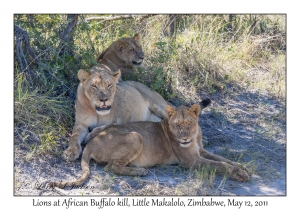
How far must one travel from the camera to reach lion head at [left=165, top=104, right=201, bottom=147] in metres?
6.72

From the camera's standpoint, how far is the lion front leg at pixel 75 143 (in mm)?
6746

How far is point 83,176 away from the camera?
613cm

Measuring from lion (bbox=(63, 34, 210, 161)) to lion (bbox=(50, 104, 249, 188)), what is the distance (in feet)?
1.04

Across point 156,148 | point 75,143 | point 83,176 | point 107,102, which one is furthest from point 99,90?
point 83,176

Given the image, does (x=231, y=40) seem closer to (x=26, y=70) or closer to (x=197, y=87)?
(x=197, y=87)

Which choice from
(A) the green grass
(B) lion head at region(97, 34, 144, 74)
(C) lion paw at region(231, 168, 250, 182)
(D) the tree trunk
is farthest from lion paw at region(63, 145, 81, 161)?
(B) lion head at region(97, 34, 144, 74)

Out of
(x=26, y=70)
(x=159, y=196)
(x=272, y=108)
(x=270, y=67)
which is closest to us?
(x=159, y=196)

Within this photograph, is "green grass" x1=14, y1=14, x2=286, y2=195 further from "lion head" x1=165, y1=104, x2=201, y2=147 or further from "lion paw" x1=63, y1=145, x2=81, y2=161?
"lion head" x1=165, y1=104, x2=201, y2=147

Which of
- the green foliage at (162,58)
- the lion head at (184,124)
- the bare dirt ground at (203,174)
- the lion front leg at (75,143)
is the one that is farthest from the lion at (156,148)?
the green foliage at (162,58)

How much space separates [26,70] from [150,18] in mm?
3554

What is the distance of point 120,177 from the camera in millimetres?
6332

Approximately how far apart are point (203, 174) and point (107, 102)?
1.51 meters

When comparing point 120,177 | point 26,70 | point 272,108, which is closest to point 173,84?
point 272,108

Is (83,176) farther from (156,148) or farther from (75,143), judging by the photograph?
(156,148)
